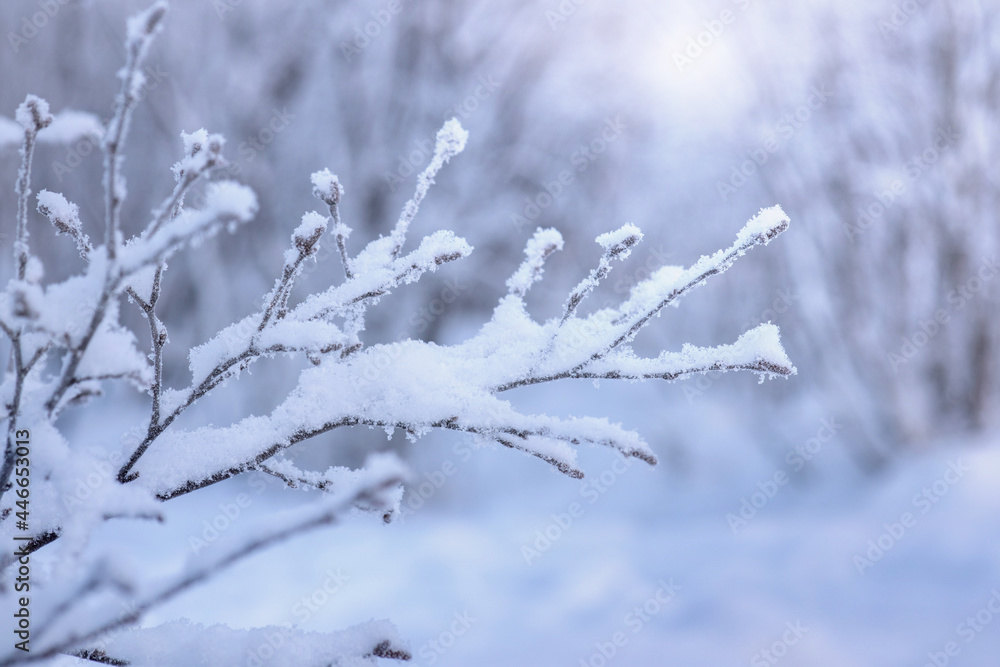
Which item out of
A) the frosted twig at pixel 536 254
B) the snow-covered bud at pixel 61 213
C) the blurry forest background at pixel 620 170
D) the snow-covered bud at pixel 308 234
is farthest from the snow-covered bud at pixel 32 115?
the blurry forest background at pixel 620 170

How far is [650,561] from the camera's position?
374 centimetres

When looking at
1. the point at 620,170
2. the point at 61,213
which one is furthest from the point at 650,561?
the point at 61,213

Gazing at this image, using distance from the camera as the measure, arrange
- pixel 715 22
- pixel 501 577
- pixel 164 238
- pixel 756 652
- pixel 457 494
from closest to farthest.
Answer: pixel 164 238 → pixel 756 652 → pixel 501 577 → pixel 715 22 → pixel 457 494

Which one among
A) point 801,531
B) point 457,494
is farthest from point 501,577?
point 801,531

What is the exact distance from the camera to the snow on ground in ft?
9.48

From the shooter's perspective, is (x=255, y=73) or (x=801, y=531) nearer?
(x=801, y=531)

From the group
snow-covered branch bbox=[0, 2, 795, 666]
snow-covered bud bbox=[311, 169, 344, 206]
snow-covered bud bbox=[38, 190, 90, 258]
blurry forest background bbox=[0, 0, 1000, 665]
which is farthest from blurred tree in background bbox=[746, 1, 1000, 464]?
snow-covered bud bbox=[38, 190, 90, 258]

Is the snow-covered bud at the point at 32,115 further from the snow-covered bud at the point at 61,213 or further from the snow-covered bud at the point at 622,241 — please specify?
the snow-covered bud at the point at 622,241

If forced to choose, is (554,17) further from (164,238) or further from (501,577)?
(164,238)

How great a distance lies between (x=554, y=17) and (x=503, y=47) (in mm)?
410

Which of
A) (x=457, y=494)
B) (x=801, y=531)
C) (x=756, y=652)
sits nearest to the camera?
(x=756, y=652)

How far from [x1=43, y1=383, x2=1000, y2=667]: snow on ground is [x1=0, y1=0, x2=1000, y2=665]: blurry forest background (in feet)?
0.15

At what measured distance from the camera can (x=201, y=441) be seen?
2.69 feet

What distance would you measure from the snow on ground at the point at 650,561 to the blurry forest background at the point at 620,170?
45 millimetres
